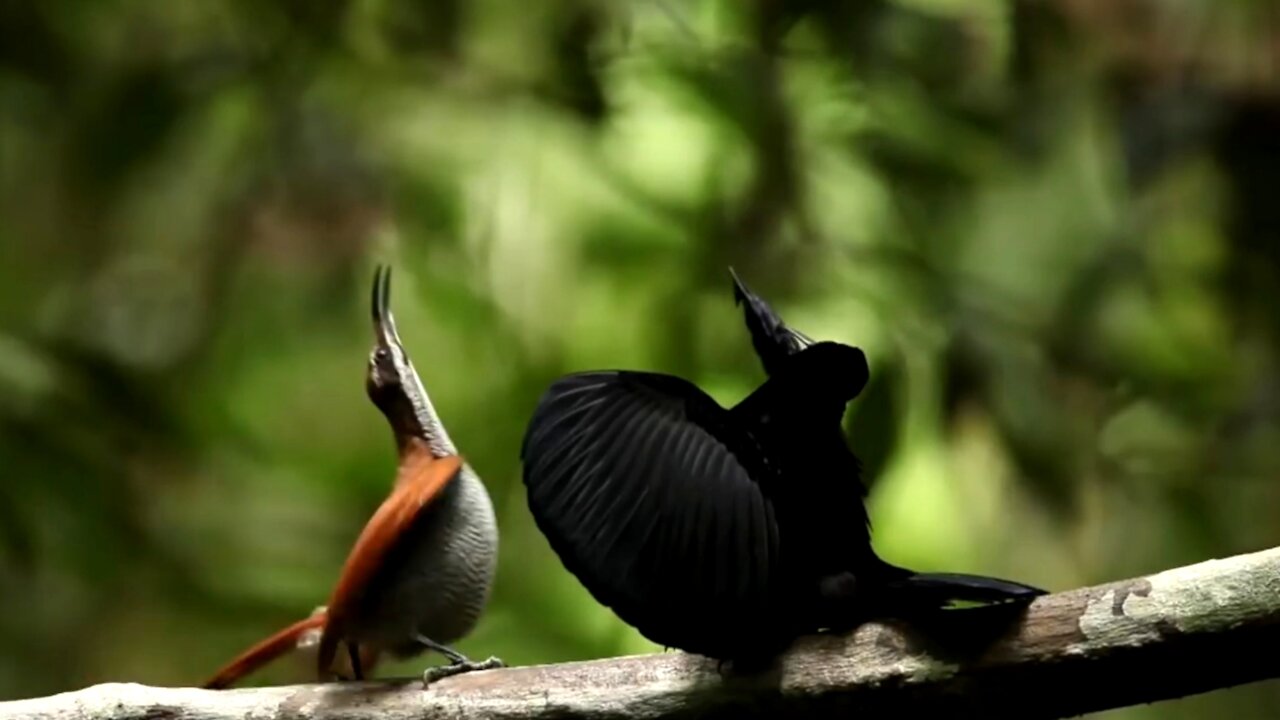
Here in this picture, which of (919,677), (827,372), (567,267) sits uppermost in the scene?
(567,267)

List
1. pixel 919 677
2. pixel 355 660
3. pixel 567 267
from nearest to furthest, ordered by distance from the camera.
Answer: pixel 919 677 → pixel 355 660 → pixel 567 267

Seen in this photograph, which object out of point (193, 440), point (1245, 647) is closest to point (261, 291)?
point (193, 440)

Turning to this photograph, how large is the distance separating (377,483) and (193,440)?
0.57 ft

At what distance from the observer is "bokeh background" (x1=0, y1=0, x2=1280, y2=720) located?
4.21 feet

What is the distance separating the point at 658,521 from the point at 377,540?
0.14m

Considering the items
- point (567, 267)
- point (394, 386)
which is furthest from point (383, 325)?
point (567, 267)

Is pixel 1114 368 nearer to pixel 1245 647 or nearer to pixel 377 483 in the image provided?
pixel 377 483

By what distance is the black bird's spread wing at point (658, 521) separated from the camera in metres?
0.63

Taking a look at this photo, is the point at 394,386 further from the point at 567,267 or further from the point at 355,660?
the point at 567,267

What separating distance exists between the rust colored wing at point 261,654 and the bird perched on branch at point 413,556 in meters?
0.05

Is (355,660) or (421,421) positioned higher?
(421,421)

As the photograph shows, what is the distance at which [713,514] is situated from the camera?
25.0 inches

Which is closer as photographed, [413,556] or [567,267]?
[413,556]

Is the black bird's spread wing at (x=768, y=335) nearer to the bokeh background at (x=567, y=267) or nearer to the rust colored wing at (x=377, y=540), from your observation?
the rust colored wing at (x=377, y=540)
